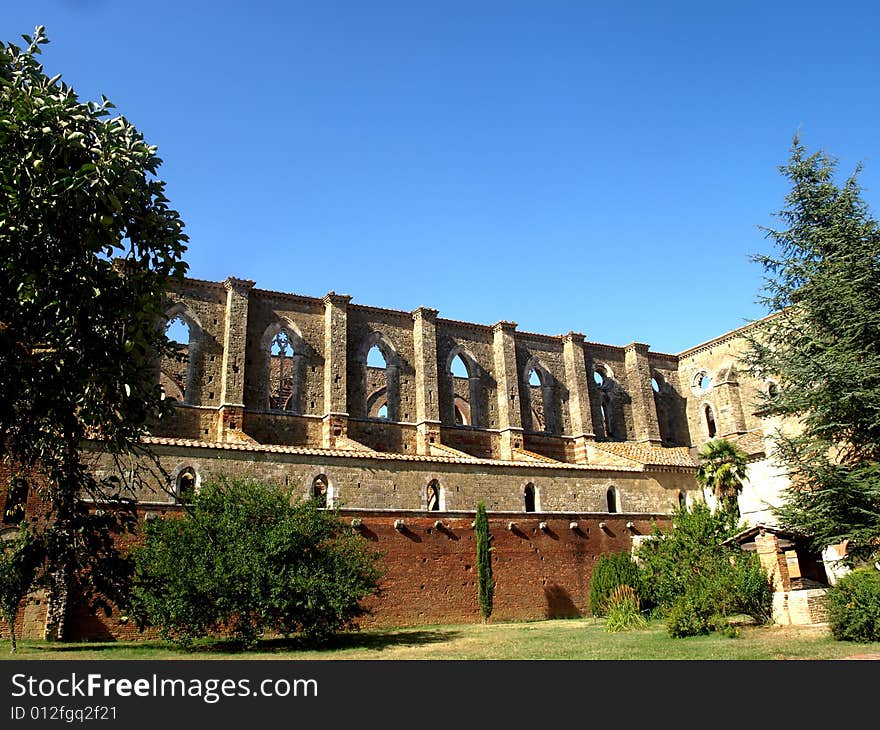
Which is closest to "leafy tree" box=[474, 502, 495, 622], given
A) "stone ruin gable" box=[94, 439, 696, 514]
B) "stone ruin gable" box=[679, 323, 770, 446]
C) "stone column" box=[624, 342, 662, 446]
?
"stone ruin gable" box=[94, 439, 696, 514]

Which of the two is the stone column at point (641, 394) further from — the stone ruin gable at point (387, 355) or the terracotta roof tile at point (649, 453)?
the stone ruin gable at point (387, 355)

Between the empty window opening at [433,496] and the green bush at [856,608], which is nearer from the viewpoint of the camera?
the green bush at [856,608]

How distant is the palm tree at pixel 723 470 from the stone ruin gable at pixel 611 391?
1088cm

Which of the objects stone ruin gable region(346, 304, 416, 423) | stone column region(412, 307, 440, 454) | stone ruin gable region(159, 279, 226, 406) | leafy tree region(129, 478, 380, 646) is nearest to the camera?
leafy tree region(129, 478, 380, 646)

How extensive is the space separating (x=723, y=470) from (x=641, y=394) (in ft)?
43.4

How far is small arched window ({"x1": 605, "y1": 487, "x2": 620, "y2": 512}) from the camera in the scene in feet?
85.6

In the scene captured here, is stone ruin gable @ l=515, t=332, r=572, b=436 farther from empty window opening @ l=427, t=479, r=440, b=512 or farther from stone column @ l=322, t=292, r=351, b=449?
empty window opening @ l=427, t=479, r=440, b=512

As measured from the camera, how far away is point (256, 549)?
15.3 m

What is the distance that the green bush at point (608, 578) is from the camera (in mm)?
21641

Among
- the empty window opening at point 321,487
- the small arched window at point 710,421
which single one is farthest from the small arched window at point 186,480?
the small arched window at point 710,421

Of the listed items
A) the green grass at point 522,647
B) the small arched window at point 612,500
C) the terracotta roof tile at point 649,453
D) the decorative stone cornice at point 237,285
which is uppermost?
the decorative stone cornice at point 237,285

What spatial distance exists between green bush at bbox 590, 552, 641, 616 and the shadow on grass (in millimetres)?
5977

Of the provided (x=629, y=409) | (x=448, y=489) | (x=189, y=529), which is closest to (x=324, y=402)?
(x=448, y=489)
